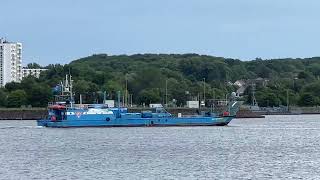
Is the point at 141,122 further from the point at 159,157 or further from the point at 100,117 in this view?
the point at 159,157

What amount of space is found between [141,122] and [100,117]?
659cm

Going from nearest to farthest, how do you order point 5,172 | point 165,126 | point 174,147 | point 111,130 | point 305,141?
point 5,172, point 174,147, point 305,141, point 111,130, point 165,126

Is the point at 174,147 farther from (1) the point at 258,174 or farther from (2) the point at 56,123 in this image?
(2) the point at 56,123

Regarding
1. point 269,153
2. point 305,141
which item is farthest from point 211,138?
point 269,153

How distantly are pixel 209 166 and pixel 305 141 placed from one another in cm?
3552

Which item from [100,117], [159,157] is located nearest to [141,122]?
[100,117]

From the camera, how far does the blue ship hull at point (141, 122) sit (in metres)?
129

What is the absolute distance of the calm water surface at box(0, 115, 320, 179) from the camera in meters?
60.7

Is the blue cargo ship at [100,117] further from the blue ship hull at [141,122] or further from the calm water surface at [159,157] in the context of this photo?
the calm water surface at [159,157]

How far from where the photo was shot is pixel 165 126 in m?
135

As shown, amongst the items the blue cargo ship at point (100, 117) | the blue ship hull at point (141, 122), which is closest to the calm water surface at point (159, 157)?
the blue cargo ship at point (100, 117)

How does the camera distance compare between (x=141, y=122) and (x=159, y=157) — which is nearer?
(x=159, y=157)

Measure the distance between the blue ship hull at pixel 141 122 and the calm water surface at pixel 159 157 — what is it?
60.8ft

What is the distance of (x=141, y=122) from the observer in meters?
133
